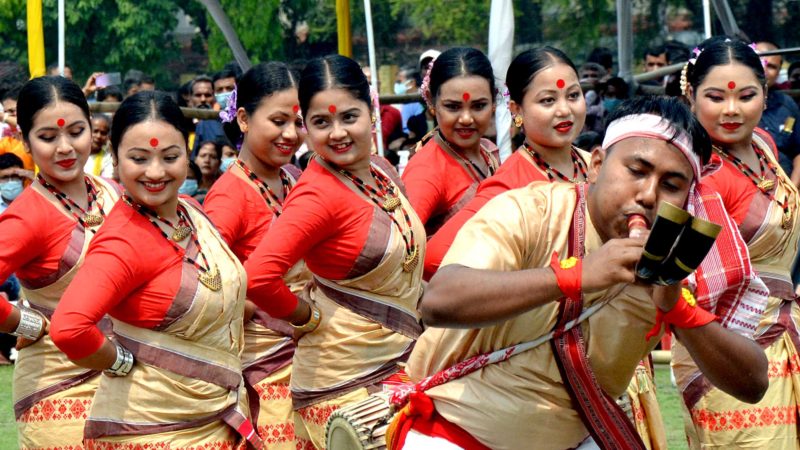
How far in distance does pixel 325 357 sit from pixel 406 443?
A: 5.63 feet

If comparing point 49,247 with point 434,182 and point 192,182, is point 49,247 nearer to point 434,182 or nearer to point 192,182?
point 434,182

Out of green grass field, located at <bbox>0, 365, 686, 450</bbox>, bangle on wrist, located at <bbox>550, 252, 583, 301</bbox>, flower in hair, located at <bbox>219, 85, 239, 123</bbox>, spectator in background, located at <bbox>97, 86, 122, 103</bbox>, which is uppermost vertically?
flower in hair, located at <bbox>219, 85, 239, 123</bbox>

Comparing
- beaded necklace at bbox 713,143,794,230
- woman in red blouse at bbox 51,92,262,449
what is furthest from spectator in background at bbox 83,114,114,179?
beaded necklace at bbox 713,143,794,230

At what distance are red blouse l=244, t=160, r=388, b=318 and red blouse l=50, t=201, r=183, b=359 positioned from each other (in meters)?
0.50

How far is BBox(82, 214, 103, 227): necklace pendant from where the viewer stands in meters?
5.59

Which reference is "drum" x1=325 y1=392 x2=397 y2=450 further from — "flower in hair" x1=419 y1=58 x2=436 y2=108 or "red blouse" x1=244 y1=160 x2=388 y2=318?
"flower in hair" x1=419 y1=58 x2=436 y2=108

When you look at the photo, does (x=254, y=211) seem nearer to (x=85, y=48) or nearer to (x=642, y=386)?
(x=642, y=386)

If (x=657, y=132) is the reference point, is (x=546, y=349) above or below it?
below

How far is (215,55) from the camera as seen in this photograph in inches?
1014

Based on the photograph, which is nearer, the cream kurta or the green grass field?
the cream kurta

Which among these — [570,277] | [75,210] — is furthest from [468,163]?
[570,277]

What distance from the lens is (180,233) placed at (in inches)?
184

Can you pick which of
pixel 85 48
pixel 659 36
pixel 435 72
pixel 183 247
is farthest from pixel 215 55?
pixel 183 247

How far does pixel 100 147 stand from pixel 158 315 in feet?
22.3
